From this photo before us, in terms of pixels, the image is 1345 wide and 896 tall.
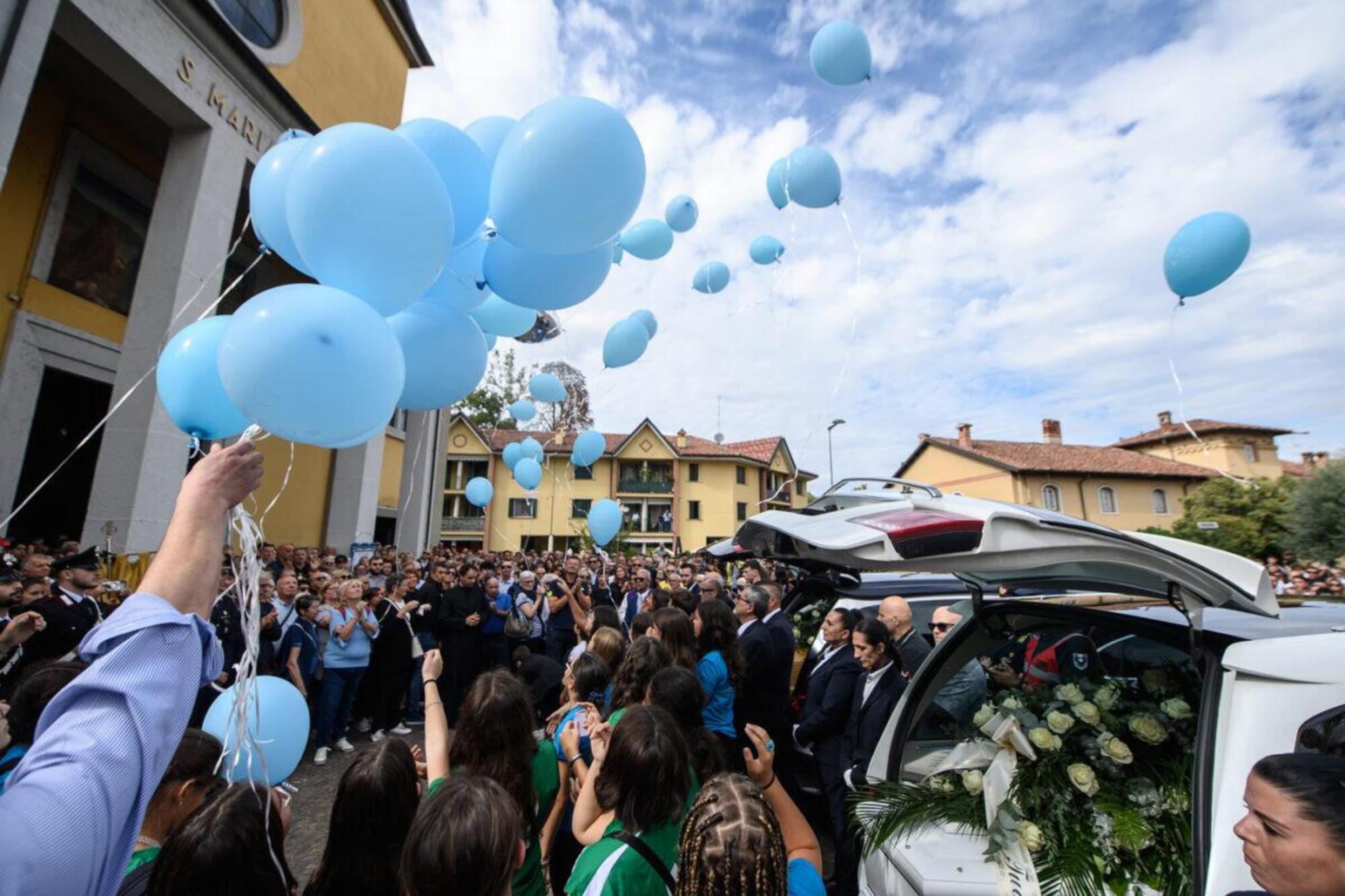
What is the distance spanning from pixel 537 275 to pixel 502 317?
1366 mm

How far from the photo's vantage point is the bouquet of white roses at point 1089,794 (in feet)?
6.81

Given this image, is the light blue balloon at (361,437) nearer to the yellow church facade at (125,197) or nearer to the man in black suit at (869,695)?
the man in black suit at (869,695)

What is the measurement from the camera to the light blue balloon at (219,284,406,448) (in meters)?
2.11

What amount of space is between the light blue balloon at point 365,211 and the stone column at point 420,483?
12.0 m

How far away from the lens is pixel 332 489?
41.5 feet

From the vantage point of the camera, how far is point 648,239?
7043 mm

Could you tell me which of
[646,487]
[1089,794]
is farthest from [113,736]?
[646,487]

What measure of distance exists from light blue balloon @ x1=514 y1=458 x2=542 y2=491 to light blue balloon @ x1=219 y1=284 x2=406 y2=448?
24.1ft

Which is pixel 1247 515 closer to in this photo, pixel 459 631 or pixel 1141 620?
pixel 1141 620

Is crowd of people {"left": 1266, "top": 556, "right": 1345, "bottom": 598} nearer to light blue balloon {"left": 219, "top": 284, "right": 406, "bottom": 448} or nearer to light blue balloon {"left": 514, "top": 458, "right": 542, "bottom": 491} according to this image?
light blue balloon {"left": 514, "top": 458, "right": 542, "bottom": 491}

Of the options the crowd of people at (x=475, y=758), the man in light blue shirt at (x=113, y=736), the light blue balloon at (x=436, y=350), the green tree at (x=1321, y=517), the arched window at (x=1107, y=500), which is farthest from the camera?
the arched window at (x=1107, y=500)

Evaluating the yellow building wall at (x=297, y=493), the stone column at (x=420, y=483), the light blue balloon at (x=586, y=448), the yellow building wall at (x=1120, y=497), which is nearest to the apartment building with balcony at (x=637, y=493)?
the yellow building wall at (x=1120, y=497)

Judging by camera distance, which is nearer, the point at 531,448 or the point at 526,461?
the point at 526,461

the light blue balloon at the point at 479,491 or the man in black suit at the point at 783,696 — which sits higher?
the light blue balloon at the point at 479,491
